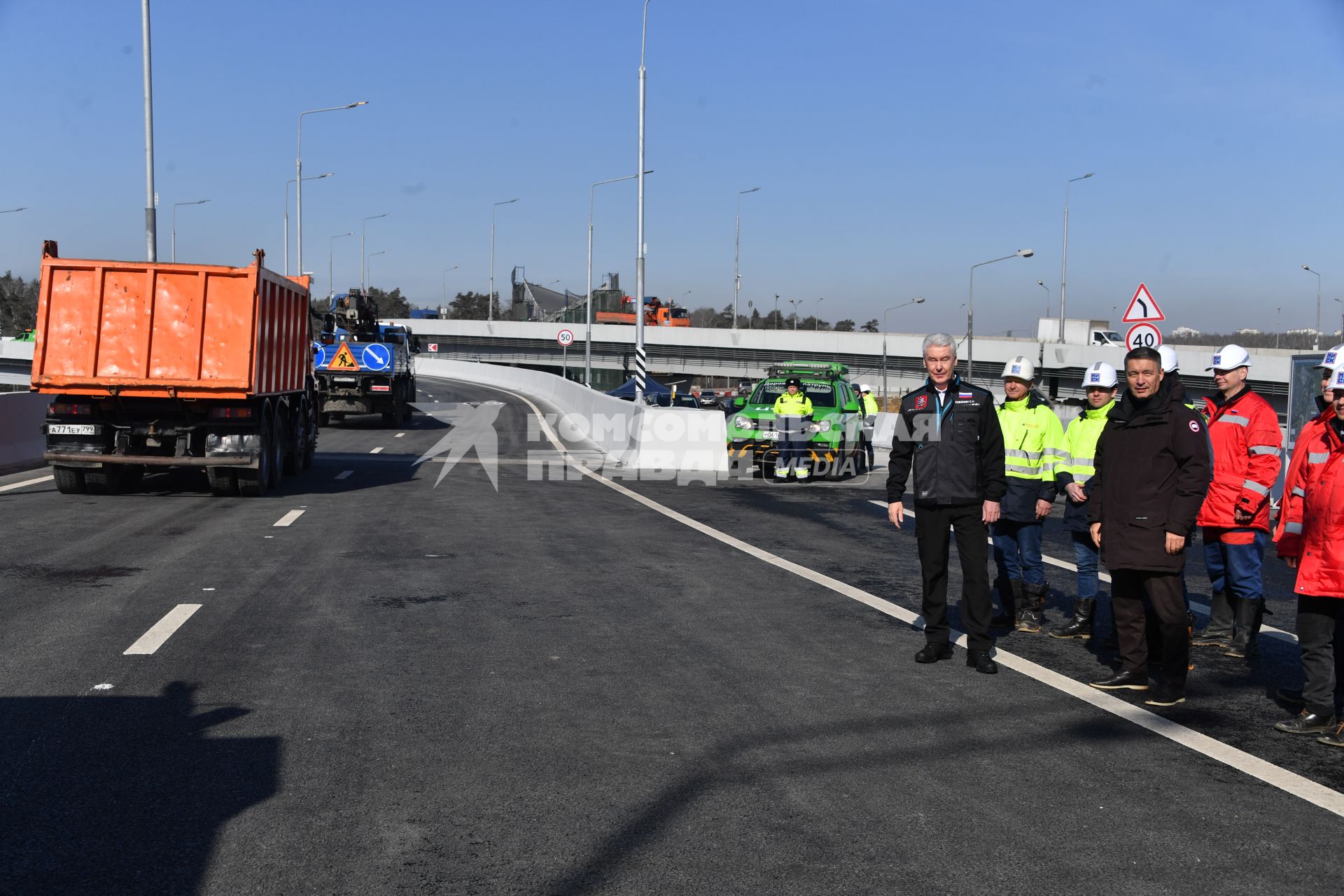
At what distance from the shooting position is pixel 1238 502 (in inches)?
328

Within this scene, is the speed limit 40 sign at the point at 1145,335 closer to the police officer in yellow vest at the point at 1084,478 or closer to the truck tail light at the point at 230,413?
the police officer in yellow vest at the point at 1084,478

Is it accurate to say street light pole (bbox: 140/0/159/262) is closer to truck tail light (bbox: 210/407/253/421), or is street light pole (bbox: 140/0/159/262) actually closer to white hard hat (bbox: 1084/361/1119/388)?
truck tail light (bbox: 210/407/253/421)

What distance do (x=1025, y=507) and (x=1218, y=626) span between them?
4.90ft

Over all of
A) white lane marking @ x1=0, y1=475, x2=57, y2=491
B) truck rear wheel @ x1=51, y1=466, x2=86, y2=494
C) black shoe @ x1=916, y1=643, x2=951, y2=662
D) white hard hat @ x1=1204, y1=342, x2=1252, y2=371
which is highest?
white hard hat @ x1=1204, y1=342, x2=1252, y2=371

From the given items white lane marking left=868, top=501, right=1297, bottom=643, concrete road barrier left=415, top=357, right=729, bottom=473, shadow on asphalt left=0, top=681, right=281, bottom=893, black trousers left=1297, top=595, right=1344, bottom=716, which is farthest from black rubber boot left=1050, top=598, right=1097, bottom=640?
concrete road barrier left=415, top=357, right=729, bottom=473

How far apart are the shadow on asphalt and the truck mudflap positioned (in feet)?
33.6

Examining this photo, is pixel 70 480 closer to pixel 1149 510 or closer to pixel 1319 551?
pixel 1149 510

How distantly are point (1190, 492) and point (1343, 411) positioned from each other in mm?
851

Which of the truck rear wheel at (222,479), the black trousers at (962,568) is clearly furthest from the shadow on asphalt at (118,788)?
the truck rear wheel at (222,479)

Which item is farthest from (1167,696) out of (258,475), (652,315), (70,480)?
(652,315)

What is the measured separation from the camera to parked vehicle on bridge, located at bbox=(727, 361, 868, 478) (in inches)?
816

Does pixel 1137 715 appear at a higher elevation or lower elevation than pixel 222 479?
→ lower

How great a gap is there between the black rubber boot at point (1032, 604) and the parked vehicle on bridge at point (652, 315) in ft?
249

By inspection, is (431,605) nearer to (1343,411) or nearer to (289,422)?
(1343,411)
